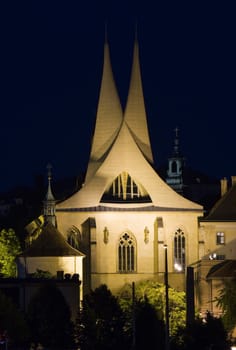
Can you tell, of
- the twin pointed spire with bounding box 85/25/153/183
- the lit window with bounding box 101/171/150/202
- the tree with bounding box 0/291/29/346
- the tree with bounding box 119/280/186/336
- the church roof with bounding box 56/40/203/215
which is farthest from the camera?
the twin pointed spire with bounding box 85/25/153/183

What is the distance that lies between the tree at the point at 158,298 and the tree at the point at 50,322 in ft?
62.3

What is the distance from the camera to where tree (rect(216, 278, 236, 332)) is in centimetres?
11094

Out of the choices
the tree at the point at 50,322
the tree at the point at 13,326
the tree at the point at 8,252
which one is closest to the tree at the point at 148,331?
the tree at the point at 50,322

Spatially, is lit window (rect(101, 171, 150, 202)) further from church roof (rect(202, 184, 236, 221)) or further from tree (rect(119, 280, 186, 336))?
tree (rect(119, 280, 186, 336))

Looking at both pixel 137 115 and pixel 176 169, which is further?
pixel 176 169

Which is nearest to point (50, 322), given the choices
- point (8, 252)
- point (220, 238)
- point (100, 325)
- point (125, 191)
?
point (100, 325)

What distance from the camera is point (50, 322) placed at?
101688mm

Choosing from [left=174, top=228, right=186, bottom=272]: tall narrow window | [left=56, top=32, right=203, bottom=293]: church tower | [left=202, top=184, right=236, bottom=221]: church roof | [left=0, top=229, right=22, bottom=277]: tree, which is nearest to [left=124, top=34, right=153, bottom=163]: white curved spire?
[left=56, top=32, right=203, bottom=293]: church tower

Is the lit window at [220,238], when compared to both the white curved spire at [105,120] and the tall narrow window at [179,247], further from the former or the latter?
the white curved spire at [105,120]

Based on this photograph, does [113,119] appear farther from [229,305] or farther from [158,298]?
[229,305]

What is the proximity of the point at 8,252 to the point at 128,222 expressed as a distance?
13635 mm

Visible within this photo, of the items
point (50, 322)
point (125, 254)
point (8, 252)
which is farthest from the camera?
point (8, 252)

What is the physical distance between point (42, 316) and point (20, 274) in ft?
112

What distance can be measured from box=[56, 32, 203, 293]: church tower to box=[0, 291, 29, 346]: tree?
42064 millimetres
